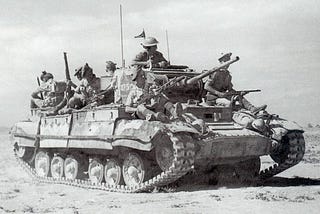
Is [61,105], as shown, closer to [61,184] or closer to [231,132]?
[61,184]

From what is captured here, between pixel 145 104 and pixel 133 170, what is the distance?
168 centimetres

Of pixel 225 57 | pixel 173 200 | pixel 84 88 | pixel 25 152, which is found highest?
pixel 225 57

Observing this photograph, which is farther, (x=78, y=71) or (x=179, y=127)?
(x=78, y=71)

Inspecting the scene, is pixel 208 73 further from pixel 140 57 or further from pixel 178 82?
pixel 140 57

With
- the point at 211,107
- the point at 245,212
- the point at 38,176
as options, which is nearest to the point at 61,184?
the point at 38,176

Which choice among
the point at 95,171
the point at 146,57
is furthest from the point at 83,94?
the point at 95,171

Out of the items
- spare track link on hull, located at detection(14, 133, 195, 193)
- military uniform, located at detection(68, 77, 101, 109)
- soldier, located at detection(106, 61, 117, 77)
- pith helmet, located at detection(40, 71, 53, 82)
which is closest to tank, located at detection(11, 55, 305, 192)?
spare track link on hull, located at detection(14, 133, 195, 193)

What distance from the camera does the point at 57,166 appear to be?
17078 millimetres

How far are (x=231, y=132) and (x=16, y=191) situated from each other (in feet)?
18.7

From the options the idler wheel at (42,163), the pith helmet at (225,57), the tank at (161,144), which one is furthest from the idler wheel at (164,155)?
the idler wheel at (42,163)

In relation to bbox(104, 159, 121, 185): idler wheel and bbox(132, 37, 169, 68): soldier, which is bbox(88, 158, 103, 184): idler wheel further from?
bbox(132, 37, 169, 68): soldier

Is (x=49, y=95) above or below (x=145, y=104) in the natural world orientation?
above

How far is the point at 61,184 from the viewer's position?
16.0 meters

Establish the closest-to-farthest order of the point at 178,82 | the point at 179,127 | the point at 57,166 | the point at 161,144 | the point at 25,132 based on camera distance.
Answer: the point at 179,127 → the point at 161,144 → the point at 178,82 → the point at 57,166 → the point at 25,132
